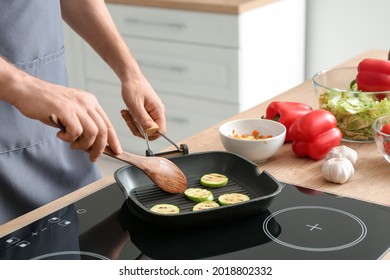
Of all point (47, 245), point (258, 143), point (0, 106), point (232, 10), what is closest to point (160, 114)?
point (258, 143)

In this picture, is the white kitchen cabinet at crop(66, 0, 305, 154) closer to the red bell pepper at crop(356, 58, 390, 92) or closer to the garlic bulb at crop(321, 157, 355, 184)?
the red bell pepper at crop(356, 58, 390, 92)

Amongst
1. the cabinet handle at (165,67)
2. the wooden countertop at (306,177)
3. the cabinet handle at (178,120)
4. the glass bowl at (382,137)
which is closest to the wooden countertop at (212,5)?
the cabinet handle at (165,67)

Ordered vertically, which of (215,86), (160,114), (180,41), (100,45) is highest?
(100,45)

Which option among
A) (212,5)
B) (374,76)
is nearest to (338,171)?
(374,76)

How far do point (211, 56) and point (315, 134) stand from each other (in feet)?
5.60

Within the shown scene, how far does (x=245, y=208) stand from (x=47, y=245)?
327 mm

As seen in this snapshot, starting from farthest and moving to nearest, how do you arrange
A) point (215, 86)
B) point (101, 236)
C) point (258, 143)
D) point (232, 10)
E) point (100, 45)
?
point (215, 86) → point (232, 10) → point (100, 45) → point (258, 143) → point (101, 236)

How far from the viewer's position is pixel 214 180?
4.14 feet

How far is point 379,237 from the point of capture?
1.08 m

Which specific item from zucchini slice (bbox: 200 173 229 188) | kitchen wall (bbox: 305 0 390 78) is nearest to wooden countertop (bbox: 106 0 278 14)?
kitchen wall (bbox: 305 0 390 78)

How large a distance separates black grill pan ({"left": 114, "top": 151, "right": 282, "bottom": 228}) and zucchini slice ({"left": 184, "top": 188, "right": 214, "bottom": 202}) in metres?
0.01

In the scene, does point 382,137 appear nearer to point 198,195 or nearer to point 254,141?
point 254,141

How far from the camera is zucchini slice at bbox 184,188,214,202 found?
1.17 m
